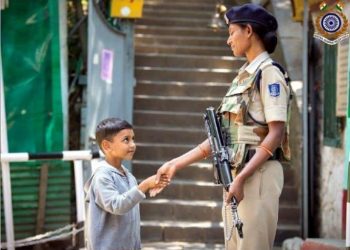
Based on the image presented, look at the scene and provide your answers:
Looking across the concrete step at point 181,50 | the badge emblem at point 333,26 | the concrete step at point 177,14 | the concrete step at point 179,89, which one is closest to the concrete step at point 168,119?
the concrete step at point 179,89

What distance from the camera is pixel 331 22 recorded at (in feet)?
13.9

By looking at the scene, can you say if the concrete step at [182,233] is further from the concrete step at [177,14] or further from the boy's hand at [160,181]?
the concrete step at [177,14]

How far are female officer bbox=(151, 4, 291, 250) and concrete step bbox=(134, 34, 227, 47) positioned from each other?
8022mm

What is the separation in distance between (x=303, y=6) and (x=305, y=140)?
1.54 m

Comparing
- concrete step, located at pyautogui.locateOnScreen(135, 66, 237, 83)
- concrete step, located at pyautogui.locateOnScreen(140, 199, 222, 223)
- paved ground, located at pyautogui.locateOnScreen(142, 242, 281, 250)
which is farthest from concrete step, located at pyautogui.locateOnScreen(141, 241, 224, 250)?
concrete step, located at pyautogui.locateOnScreen(135, 66, 237, 83)

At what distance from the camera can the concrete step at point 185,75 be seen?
10445mm

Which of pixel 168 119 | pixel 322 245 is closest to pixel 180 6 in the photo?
pixel 168 119

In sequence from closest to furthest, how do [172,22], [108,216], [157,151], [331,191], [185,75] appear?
[108,216] < [331,191] < [157,151] < [185,75] < [172,22]

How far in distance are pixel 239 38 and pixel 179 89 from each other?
668 centimetres

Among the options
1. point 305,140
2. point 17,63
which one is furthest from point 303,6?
point 17,63

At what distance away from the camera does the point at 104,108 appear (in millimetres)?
7910

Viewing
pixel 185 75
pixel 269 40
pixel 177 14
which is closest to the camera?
pixel 269 40

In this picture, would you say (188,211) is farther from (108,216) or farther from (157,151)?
(108,216)

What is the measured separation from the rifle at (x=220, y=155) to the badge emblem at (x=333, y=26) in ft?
3.52
